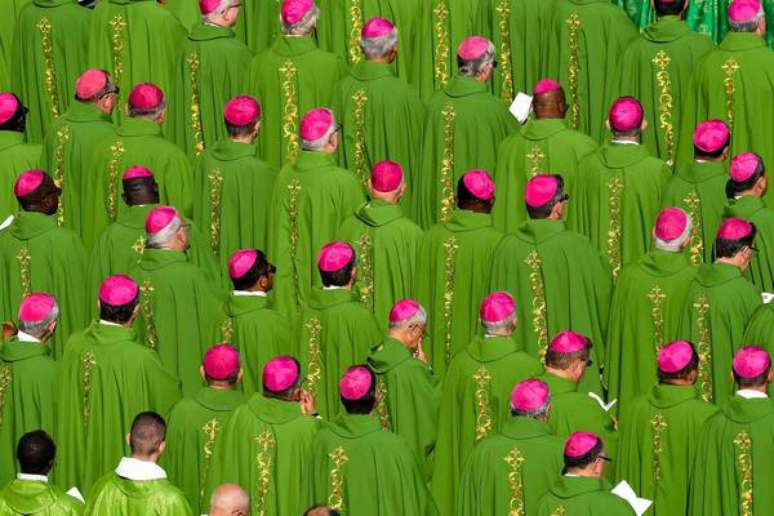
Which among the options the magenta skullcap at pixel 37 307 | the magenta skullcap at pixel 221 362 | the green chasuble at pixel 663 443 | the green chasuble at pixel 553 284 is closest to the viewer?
the green chasuble at pixel 663 443

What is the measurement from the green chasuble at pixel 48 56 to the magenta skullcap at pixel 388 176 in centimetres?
330

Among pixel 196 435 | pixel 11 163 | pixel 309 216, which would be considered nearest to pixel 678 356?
pixel 196 435

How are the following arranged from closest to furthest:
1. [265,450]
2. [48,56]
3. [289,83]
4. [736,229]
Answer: [265,450] < [736,229] < [289,83] < [48,56]

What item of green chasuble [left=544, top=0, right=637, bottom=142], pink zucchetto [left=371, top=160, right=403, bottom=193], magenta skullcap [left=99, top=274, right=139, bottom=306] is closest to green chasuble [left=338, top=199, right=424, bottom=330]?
pink zucchetto [left=371, top=160, right=403, bottom=193]

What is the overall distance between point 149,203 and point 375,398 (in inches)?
110

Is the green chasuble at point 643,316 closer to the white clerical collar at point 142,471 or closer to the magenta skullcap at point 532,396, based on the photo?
the magenta skullcap at point 532,396

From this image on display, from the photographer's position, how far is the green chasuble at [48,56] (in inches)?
871

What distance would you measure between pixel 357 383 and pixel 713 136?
10.8 ft

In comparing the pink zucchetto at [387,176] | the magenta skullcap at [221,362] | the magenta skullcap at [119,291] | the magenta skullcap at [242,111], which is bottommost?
the magenta skullcap at [221,362]

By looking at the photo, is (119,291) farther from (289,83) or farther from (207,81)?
(207,81)

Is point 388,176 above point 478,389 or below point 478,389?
above

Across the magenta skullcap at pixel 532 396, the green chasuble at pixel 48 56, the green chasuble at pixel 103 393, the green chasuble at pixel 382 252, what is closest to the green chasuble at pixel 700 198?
the green chasuble at pixel 382 252

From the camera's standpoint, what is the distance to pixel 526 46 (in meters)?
21.6

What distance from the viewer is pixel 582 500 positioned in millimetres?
16422
